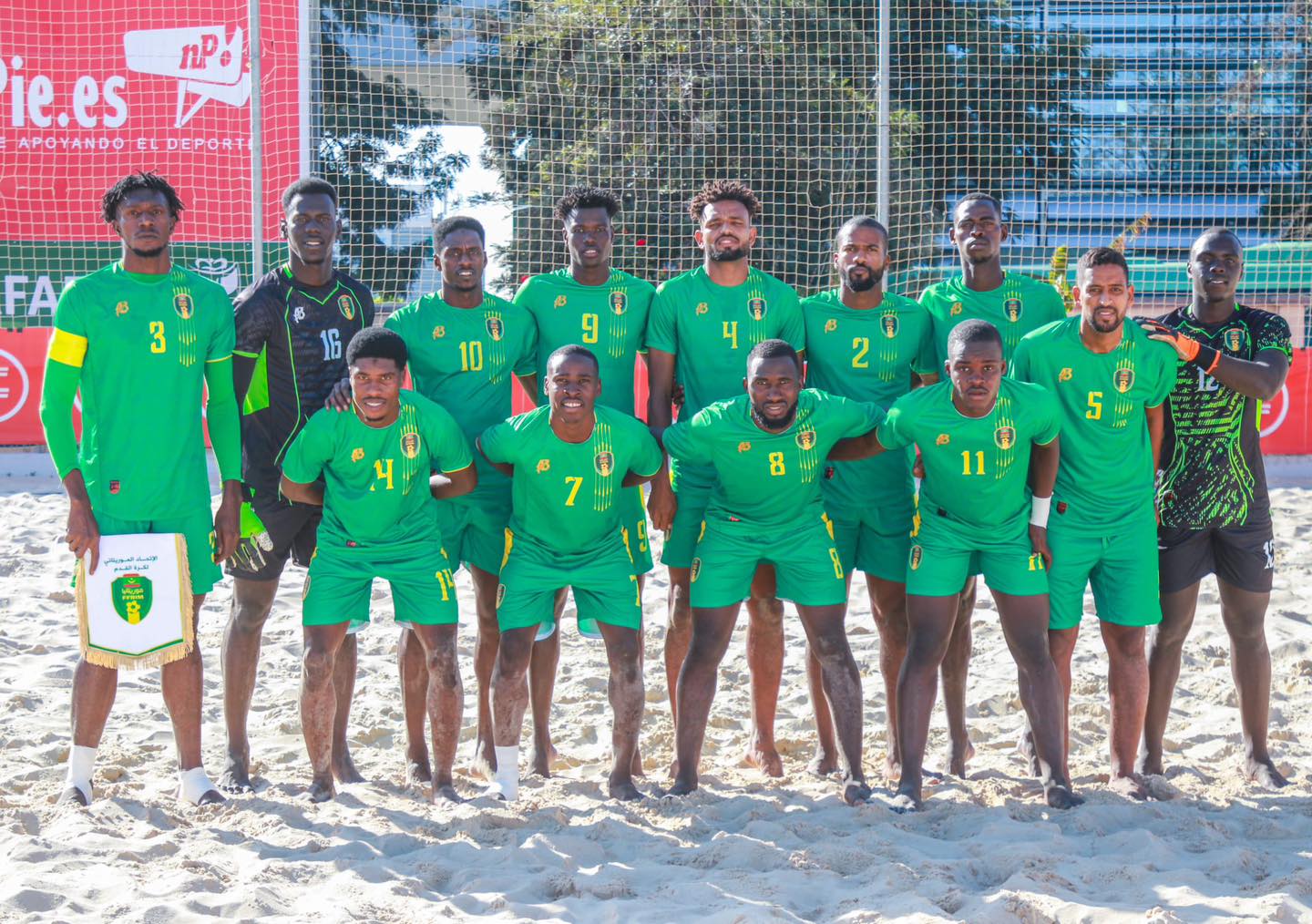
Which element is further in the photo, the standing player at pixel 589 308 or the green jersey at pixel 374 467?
the standing player at pixel 589 308

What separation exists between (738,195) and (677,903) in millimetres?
2486

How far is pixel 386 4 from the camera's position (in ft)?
44.3

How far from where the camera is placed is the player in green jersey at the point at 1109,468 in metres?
4.34

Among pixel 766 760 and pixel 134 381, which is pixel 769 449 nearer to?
pixel 766 760

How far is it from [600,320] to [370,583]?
1.23 meters

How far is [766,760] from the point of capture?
473 cm

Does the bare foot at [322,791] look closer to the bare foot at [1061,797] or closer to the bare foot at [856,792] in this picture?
the bare foot at [856,792]

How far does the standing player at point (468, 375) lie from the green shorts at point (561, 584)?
304 mm

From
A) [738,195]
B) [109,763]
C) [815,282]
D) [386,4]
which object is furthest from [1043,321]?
[386,4]

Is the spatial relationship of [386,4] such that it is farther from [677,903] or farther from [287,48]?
[677,903]

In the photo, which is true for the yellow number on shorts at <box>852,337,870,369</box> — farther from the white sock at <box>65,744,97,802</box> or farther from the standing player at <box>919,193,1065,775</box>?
the white sock at <box>65,744,97,802</box>

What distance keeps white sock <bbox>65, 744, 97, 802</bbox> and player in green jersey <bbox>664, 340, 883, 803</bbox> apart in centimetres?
185

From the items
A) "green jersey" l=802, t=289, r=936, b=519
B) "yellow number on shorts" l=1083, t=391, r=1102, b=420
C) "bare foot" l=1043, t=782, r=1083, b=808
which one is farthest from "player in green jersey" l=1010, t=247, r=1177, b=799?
"green jersey" l=802, t=289, r=936, b=519

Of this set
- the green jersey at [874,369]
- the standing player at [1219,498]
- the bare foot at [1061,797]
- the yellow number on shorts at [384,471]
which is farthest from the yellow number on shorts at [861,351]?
the yellow number on shorts at [384,471]
